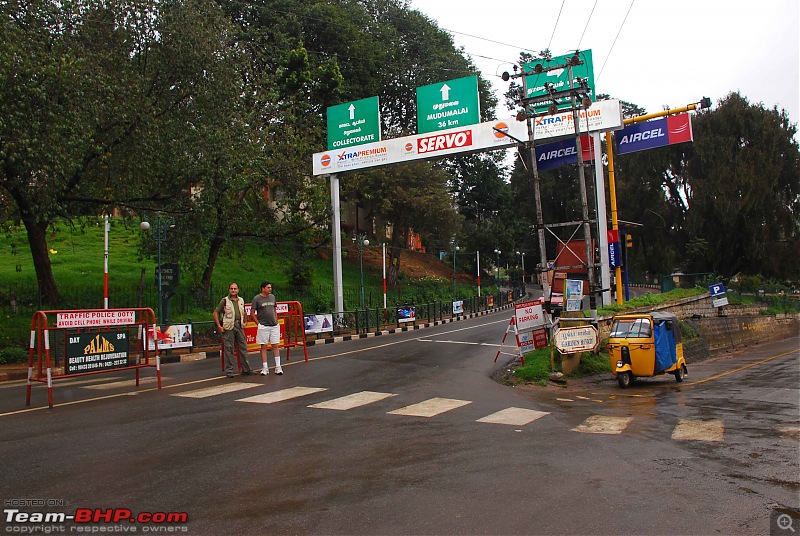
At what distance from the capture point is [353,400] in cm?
1056

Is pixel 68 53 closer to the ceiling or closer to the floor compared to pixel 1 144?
closer to the ceiling

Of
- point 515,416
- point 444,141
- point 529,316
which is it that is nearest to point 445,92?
point 444,141

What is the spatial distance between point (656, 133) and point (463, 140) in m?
6.96

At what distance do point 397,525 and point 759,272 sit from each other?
4872cm

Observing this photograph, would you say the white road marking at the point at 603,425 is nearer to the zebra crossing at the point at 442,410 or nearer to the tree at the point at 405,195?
the zebra crossing at the point at 442,410

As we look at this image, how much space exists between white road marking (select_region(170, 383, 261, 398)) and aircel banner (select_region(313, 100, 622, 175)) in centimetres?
1114

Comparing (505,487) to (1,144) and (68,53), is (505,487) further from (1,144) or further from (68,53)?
(68,53)

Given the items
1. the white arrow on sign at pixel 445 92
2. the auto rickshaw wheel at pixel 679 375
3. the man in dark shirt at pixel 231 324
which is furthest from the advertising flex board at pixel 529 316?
the white arrow on sign at pixel 445 92

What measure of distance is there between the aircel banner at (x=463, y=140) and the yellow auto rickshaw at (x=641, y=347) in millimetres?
6530

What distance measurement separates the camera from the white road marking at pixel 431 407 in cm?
955

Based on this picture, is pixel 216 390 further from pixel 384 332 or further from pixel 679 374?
pixel 384 332

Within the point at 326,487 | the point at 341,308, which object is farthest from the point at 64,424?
the point at 341,308

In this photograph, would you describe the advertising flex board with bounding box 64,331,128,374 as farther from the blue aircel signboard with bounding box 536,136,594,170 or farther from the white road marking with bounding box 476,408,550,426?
the blue aircel signboard with bounding box 536,136,594,170

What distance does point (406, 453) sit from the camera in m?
6.93
